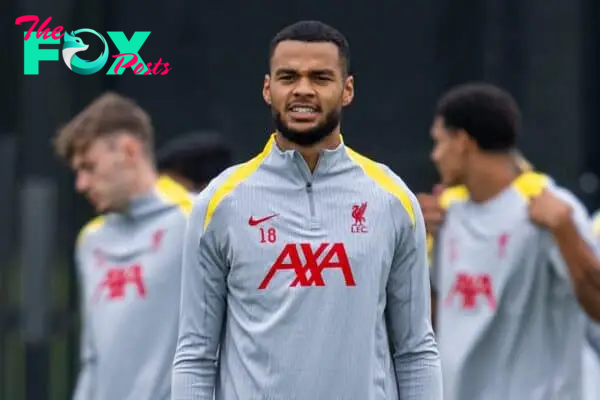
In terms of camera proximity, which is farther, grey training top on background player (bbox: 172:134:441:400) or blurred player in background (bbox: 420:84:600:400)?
blurred player in background (bbox: 420:84:600:400)

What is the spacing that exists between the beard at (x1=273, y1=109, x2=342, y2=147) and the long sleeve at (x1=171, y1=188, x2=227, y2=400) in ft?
0.73

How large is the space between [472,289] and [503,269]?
153 millimetres

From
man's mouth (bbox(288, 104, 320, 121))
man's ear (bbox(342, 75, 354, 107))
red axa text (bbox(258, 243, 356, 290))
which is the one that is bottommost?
red axa text (bbox(258, 243, 356, 290))

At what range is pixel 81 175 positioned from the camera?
7059mm

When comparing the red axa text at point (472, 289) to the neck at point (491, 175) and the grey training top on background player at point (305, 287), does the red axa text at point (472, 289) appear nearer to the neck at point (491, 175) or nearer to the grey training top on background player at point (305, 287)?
the neck at point (491, 175)

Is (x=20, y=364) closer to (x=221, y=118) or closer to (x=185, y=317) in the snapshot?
(x=221, y=118)

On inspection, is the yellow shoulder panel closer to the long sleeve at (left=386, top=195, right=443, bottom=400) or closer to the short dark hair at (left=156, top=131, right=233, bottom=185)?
the short dark hair at (left=156, top=131, right=233, bottom=185)

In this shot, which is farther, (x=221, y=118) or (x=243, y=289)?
(x=221, y=118)

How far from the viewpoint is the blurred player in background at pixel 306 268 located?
467cm

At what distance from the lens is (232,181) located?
4801 millimetres

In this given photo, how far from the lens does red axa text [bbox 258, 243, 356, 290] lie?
15.3 ft

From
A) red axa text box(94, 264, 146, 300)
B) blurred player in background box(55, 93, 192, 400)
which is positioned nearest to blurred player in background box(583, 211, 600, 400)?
→ blurred player in background box(55, 93, 192, 400)

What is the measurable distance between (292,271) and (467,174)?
242 centimetres

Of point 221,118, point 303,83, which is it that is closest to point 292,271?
point 303,83
